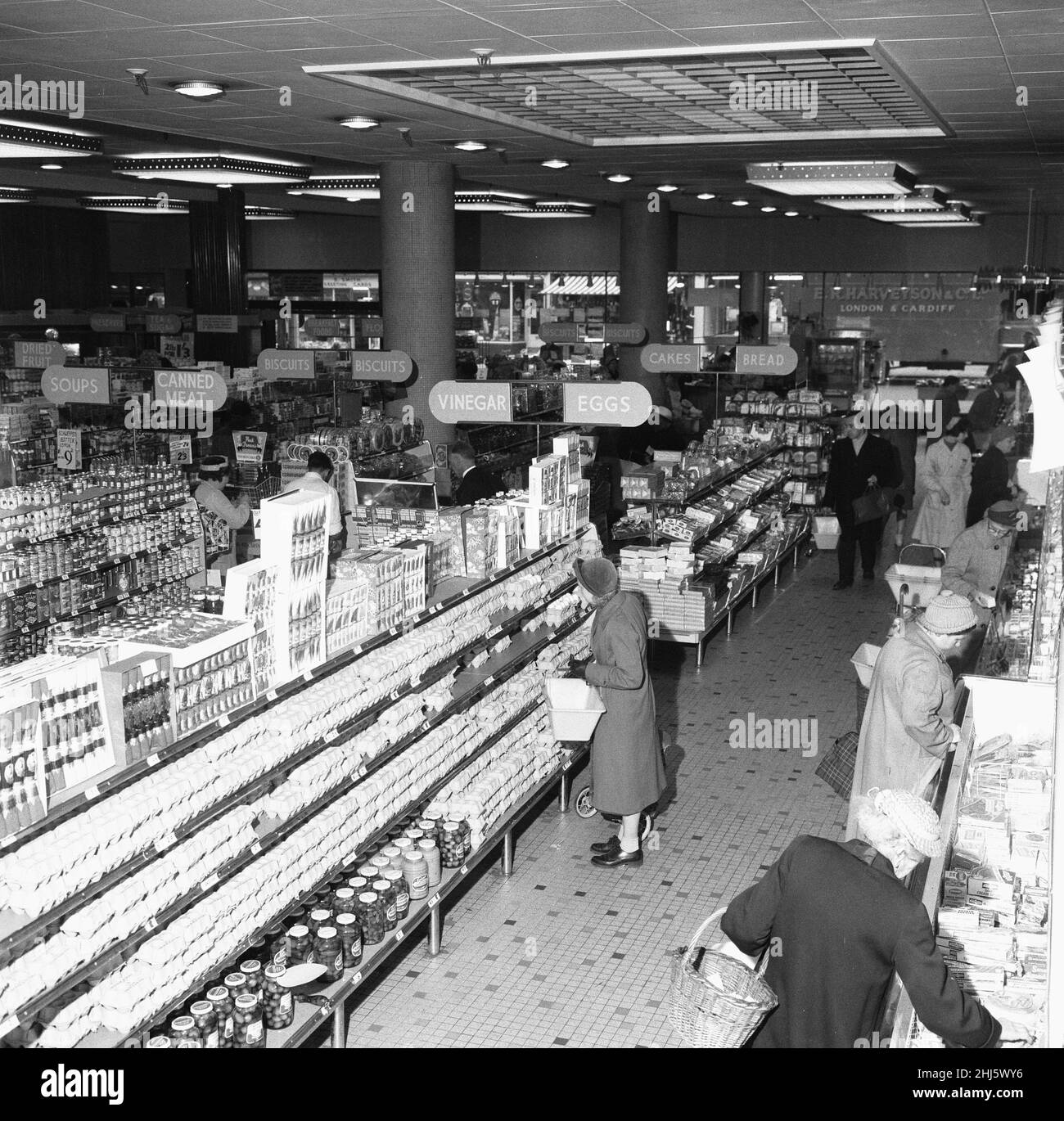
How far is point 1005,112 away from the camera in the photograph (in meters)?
8.23

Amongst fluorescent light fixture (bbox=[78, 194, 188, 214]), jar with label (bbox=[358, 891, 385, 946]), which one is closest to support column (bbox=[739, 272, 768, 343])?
fluorescent light fixture (bbox=[78, 194, 188, 214])

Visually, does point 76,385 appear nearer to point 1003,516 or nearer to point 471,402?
point 471,402

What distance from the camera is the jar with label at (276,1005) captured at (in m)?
4.33

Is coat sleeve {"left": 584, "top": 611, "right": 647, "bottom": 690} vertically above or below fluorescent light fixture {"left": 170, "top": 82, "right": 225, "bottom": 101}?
below

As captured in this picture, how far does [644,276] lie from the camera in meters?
18.4

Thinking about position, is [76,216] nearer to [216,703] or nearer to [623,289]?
[623,289]

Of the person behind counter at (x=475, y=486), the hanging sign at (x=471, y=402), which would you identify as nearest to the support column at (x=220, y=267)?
the hanging sign at (x=471, y=402)

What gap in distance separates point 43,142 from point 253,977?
7.42m

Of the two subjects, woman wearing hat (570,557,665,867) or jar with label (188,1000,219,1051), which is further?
woman wearing hat (570,557,665,867)

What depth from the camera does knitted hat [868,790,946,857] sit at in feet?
11.3

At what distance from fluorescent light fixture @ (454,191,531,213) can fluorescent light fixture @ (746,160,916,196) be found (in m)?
6.34

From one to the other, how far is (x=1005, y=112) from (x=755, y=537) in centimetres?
507

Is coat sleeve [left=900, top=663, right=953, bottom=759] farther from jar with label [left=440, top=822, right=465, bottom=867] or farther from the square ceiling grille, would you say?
the square ceiling grille
